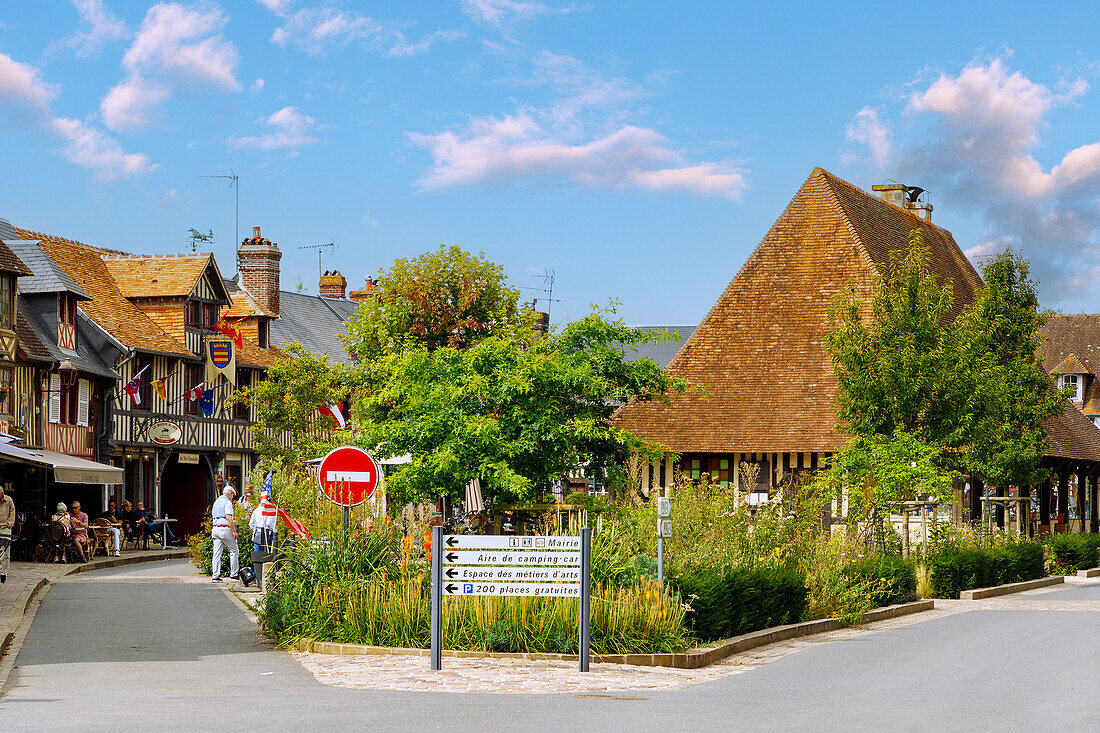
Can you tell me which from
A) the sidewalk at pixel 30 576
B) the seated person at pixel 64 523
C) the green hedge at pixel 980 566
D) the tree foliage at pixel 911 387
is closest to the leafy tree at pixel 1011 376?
the tree foliage at pixel 911 387

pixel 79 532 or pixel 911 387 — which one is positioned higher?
pixel 911 387

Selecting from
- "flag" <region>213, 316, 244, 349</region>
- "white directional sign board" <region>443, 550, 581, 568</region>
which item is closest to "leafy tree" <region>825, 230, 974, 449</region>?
"white directional sign board" <region>443, 550, 581, 568</region>

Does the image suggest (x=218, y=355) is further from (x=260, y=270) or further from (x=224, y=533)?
(x=224, y=533)

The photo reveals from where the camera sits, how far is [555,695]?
10820 millimetres

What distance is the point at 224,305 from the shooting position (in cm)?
4659

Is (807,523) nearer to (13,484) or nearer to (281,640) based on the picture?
(281,640)

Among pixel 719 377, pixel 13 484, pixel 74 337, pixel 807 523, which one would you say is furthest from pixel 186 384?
pixel 807 523

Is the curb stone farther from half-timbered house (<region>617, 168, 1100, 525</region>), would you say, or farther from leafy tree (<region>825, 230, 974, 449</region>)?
half-timbered house (<region>617, 168, 1100, 525</region>)

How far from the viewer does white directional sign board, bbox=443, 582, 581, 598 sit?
495 inches

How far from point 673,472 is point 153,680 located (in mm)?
19969

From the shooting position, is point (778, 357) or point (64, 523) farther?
point (778, 357)

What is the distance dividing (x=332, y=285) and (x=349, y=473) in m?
49.7

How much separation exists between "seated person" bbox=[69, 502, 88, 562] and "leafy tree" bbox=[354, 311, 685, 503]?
942 centimetres

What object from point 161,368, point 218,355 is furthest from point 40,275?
point 218,355
